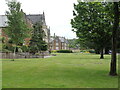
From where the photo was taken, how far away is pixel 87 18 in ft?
118

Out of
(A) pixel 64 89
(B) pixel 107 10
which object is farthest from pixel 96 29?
(A) pixel 64 89

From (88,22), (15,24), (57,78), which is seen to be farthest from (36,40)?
(57,78)

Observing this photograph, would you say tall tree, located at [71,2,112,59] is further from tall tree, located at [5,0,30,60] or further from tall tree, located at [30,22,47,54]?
tall tree, located at [30,22,47,54]

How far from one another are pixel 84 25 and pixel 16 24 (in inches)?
459

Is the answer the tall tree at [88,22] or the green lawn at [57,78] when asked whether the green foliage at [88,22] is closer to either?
the tall tree at [88,22]

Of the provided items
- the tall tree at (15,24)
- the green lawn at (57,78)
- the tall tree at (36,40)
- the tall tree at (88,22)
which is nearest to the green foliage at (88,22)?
the tall tree at (88,22)

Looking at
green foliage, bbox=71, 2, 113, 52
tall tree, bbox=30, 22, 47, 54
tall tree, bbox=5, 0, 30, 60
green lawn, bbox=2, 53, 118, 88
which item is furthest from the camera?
tall tree, bbox=30, 22, 47, 54

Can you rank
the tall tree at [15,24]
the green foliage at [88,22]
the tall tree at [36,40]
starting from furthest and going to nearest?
the tall tree at [36,40] → the green foliage at [88,22] → the tall tree at [15,24]

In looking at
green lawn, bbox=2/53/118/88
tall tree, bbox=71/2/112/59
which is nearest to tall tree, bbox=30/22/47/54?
tall tree, bbox=71/2/112/59

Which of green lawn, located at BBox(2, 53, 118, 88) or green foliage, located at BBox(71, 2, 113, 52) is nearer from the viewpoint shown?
green lawn, located at BBox(2, 53, 118, 88)

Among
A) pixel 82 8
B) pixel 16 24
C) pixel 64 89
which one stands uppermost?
pixel 82 8

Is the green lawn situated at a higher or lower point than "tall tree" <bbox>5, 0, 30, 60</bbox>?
lower

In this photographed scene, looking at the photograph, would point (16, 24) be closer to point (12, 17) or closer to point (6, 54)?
point (12, 17)

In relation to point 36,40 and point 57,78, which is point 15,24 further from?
point 57,78
